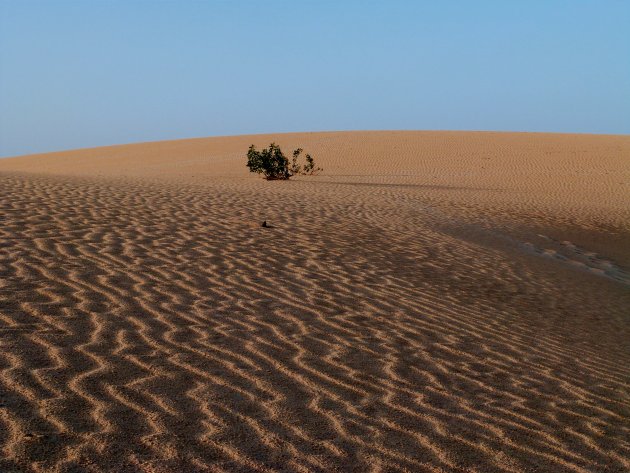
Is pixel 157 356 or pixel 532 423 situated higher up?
pixel 157 356

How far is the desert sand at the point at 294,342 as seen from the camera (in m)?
3.66

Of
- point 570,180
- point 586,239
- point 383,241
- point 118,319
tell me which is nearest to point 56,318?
point 118,319

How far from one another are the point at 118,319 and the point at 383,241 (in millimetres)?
5845

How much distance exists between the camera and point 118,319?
5.46 metres

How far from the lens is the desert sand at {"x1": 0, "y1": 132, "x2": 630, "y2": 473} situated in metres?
3.66

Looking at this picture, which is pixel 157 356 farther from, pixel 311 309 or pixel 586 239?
pixel 586 239

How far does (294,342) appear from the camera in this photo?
5379 millimetres

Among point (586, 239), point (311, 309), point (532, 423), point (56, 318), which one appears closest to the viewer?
point (532, 423)

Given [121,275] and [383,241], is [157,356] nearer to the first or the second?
[121,275]

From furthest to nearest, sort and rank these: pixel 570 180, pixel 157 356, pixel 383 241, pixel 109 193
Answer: pixel 570 180 → pixel 109 193 → pixel 383 241 → pixel 157 356

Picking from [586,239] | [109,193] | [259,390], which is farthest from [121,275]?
[586,239]

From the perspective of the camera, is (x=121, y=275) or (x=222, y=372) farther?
(x=121, y=275)

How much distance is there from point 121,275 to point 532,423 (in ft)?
13.2

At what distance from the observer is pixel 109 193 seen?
1359cm
